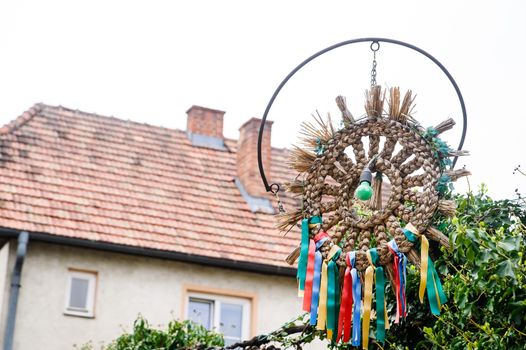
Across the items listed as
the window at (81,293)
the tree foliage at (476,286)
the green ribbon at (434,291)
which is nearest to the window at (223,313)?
the window at (81,293)

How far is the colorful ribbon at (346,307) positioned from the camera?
5.21 metres

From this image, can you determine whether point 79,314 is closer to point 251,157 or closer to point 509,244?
point 251,157

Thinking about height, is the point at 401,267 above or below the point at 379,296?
above

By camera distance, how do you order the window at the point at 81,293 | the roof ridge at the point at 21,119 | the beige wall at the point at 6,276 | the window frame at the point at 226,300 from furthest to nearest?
the roof ridge at the point at 21,119 → the window frame at the point at 226,300 → the window at the point at 81,293 → the beige wall at the point at 6,276

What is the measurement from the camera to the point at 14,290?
13.0 m

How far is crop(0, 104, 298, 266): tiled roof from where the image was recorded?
13703 millimetres

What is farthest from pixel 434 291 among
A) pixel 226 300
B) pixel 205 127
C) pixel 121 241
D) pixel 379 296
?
pixel 205 127

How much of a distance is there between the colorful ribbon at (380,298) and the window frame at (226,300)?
29.6ft

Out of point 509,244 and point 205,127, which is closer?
point 509,244

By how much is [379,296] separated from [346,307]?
201mm

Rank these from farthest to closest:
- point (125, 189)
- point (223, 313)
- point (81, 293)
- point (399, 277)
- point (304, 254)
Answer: point (125, 189) < point (223, 313) < point (81, 293) < point (304, 254) < point (399, 277)

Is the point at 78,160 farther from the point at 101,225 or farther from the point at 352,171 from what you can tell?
the point at 352,171

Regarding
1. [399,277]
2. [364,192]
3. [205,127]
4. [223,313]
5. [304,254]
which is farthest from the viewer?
[205,127]

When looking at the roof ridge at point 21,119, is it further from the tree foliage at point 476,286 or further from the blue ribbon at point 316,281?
the blue ribbon at point 316,281
